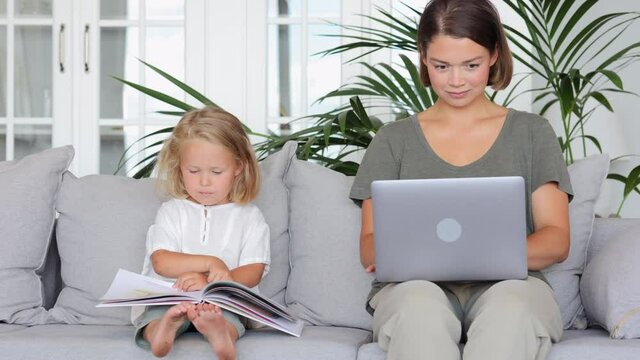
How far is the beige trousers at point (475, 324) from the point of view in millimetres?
1759

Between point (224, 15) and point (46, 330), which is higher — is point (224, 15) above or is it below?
above

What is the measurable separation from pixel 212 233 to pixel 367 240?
385 mm

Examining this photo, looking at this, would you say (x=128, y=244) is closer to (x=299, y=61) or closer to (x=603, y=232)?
(x=603, y=232)

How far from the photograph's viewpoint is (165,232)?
2.33m

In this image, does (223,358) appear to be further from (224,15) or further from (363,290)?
(224,15)

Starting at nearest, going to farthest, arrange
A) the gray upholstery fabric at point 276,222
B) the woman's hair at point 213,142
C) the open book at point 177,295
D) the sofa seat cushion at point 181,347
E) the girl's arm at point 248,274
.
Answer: the open book at point 177,295, the sofa seat cushion at point 181,347, the girl's arm at point 248,274, the woman's hair at point 213,142, the gray upholstery fabric at point 276,222

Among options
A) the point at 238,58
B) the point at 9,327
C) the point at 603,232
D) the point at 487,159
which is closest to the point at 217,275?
the point at 9,327

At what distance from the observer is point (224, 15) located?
4.41 m

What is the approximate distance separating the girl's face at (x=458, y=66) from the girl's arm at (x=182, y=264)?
0.63m

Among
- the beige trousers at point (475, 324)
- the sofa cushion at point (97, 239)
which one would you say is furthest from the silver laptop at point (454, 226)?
the sofa cushion at point (97, 239)

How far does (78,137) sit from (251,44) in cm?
88

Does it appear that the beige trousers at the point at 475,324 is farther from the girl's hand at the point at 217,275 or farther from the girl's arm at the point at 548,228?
the girl's hand at the point at 217,275

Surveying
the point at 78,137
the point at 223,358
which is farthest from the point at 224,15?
the point at 223,358

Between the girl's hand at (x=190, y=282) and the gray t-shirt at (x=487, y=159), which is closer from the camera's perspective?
the girl's hand at (x=190, y=282)
